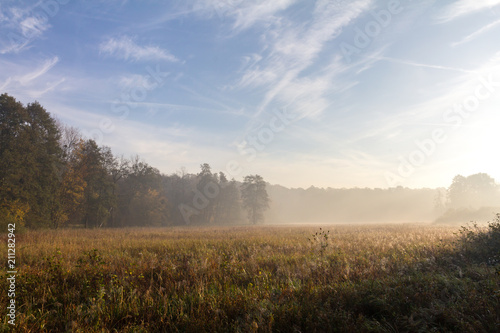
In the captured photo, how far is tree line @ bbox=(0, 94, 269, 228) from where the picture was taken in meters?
25.2

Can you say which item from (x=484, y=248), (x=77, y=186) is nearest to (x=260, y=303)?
(x=484, y=248)

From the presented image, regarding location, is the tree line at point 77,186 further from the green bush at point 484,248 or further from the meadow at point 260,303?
the green bush at point 484,248

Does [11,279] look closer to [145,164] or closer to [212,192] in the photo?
[145,164]

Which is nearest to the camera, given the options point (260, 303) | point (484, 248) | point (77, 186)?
point (260, 303)

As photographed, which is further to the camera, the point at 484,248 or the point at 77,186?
the point at 77,186

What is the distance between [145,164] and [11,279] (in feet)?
172

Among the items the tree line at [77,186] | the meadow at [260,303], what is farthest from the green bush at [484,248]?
the tree line at [77,186]

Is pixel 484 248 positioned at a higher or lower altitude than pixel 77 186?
lower

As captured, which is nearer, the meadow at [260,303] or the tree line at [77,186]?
the meadow at [260,303]

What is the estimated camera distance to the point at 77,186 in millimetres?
34906

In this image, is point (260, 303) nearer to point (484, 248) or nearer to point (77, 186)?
point (484, 248)

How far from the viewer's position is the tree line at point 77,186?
25.2 metres

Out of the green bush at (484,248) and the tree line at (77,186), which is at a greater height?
the tree line at (77,186)

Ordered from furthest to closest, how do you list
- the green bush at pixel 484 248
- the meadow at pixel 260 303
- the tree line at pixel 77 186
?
the tree line at pixel 77 186 < the green bush at pixel 484 248 < the meadow at pixel 260 303
